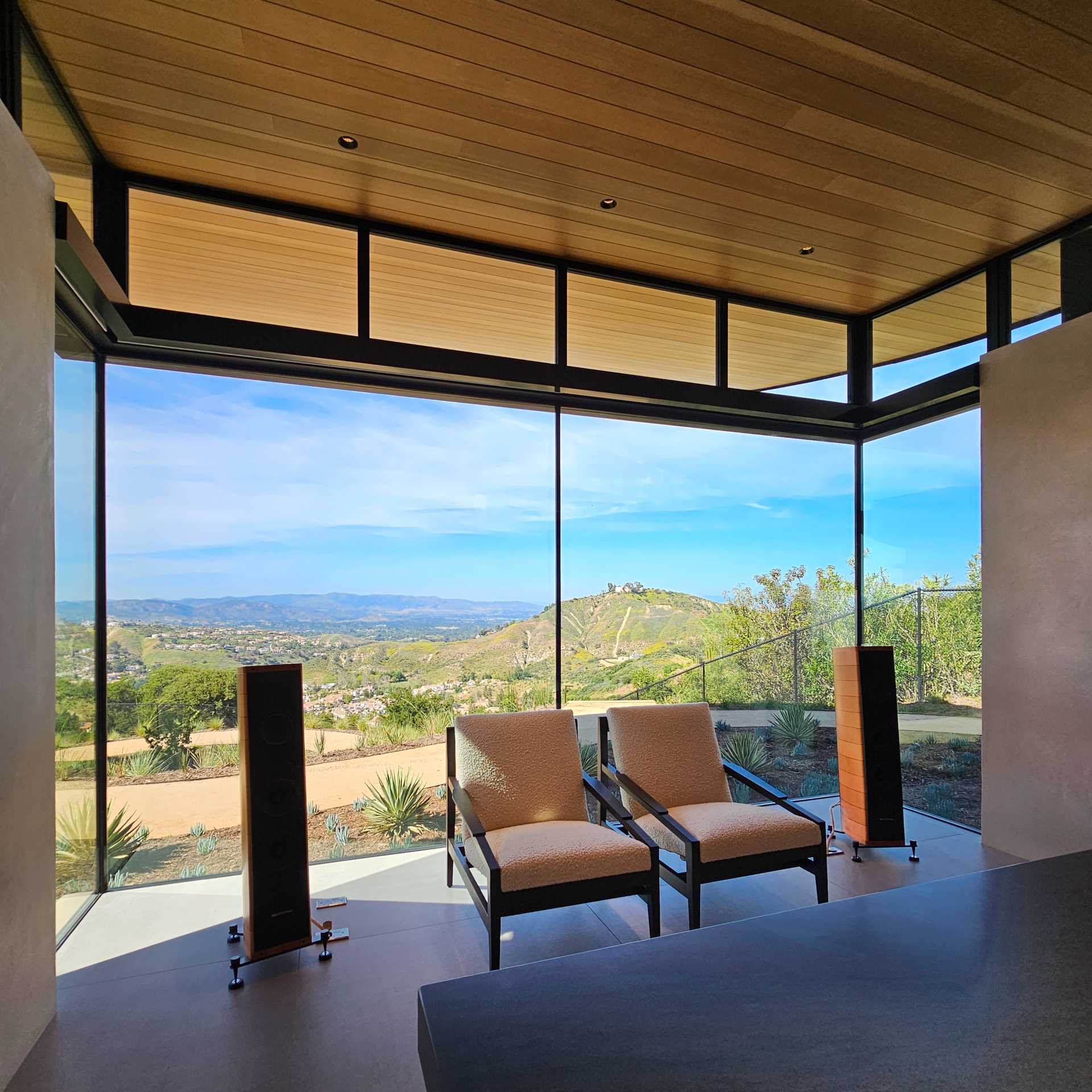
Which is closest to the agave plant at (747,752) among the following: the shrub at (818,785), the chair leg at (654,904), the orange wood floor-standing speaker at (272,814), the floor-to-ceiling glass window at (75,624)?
the shrub at (818,785)

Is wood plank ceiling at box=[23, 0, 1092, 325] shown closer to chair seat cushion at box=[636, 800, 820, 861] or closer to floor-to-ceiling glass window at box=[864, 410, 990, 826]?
floor-to-ceiling glass window at box=[864, 410, 990, 826]

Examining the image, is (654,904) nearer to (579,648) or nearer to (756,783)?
(756,783)

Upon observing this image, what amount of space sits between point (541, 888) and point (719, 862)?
830 millimetres

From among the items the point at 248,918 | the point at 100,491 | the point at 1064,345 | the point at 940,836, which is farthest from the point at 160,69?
the point at 940,836

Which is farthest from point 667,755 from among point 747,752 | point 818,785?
point 818,785

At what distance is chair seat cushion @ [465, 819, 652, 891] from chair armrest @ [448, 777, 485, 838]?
5 centimetres

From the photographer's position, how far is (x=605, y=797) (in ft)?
10.9

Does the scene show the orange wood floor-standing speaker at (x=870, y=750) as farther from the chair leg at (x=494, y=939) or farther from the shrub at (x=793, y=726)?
the chair leg at (x=494, y=939)

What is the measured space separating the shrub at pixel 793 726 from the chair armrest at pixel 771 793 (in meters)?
1.18

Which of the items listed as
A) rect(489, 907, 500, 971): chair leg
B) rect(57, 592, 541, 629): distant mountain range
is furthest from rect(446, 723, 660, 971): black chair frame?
rect(57, 592, 541, 629): distant mountain range

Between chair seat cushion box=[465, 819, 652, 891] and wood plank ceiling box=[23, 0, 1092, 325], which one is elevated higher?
wood plank ceiling box=[23, 0, 1092, 325]

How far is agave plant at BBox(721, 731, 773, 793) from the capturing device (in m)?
4.64

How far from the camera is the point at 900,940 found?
0.82 m

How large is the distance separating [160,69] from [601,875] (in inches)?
137
